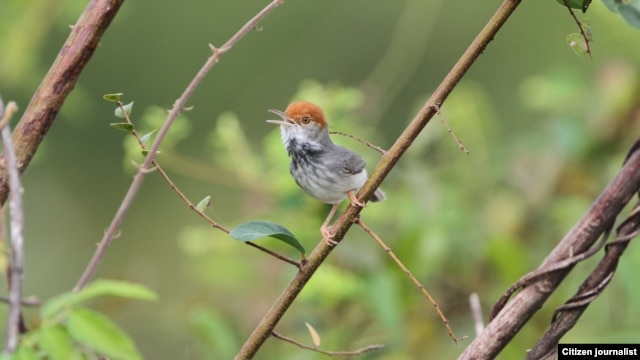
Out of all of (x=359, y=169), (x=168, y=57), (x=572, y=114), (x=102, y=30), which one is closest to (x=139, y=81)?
(x=168, y=57)

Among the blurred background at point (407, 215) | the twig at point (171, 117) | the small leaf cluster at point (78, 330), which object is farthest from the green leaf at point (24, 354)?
the blurred background at point (407, 215)

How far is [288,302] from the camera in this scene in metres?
1.08

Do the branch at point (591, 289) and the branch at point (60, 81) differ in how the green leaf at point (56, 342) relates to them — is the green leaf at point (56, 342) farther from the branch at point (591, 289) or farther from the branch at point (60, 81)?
the branch at point (591, 289)

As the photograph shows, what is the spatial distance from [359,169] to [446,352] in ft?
2.69

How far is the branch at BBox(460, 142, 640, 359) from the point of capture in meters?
1.01

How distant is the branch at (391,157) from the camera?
100cm

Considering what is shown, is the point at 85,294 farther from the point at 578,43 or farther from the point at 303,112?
the point at 303,112

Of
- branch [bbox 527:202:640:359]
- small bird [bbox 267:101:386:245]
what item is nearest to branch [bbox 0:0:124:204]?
small bird [bbox 267:101:386:245]

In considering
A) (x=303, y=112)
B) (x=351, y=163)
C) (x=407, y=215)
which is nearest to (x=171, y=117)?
(x=303, y=112)

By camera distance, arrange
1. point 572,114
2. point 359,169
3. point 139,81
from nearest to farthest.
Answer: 1. point 359,169
2. point 572,114
3. point 139,81

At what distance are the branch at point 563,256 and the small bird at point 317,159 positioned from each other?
0.71 metres

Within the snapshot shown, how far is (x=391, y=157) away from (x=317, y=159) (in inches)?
36.4

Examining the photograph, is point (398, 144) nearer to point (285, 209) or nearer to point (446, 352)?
point (285, 209)

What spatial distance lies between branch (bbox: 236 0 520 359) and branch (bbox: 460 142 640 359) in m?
0.22
